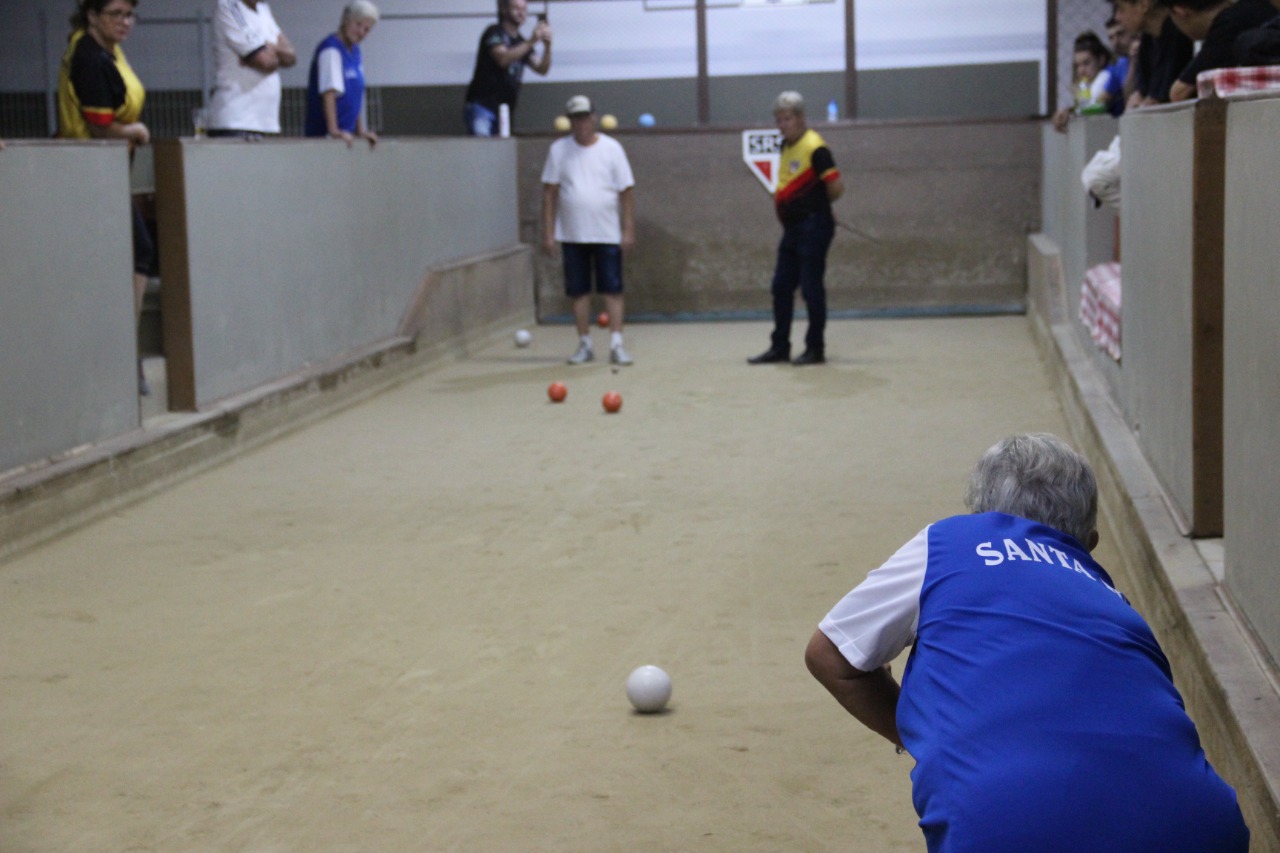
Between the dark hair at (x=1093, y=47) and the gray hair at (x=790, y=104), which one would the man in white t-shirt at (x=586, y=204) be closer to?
the gray hair at (x=790, y=104)

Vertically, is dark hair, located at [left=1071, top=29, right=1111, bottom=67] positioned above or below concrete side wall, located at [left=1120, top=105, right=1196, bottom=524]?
above

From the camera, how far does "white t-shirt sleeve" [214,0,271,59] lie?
9.05 metres

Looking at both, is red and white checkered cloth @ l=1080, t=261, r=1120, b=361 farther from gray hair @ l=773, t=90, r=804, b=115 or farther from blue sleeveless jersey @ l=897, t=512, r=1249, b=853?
blue sleeveless jersey @ l=897, t=512, r=1249, b=853

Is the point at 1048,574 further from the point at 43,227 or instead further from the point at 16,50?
the point at 16,50

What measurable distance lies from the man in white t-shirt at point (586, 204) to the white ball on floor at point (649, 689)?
7.14 m

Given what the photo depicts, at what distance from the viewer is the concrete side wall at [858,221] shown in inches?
579

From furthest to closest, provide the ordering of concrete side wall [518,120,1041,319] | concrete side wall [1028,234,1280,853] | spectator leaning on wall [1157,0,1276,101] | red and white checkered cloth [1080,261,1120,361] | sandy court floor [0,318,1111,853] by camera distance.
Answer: concrete side wall [518,120,1041,319] → red and white checkered cloth [1080,261,1120,361] → spectator leaning on wall [1157,0,1276,101] → sandy court floor [0,318,1111,853] → concrete side wall [1028,234,1280,853]

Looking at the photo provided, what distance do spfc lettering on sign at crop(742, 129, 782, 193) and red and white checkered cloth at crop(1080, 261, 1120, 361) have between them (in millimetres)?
5678

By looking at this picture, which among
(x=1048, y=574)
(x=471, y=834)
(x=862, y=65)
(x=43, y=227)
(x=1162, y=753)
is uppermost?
(x=862, y=65)

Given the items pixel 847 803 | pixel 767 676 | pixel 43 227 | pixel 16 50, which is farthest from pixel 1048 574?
pixel 16 50

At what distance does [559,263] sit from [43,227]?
8497 millimetres

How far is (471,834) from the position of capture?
3.63m

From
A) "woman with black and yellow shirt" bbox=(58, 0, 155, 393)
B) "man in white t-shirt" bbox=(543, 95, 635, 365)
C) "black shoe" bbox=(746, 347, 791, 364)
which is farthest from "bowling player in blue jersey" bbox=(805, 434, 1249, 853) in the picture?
"black shoe" bbox=(746, 347, 791, 364)

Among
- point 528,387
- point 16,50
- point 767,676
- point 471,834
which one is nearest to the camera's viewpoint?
point 471,834
